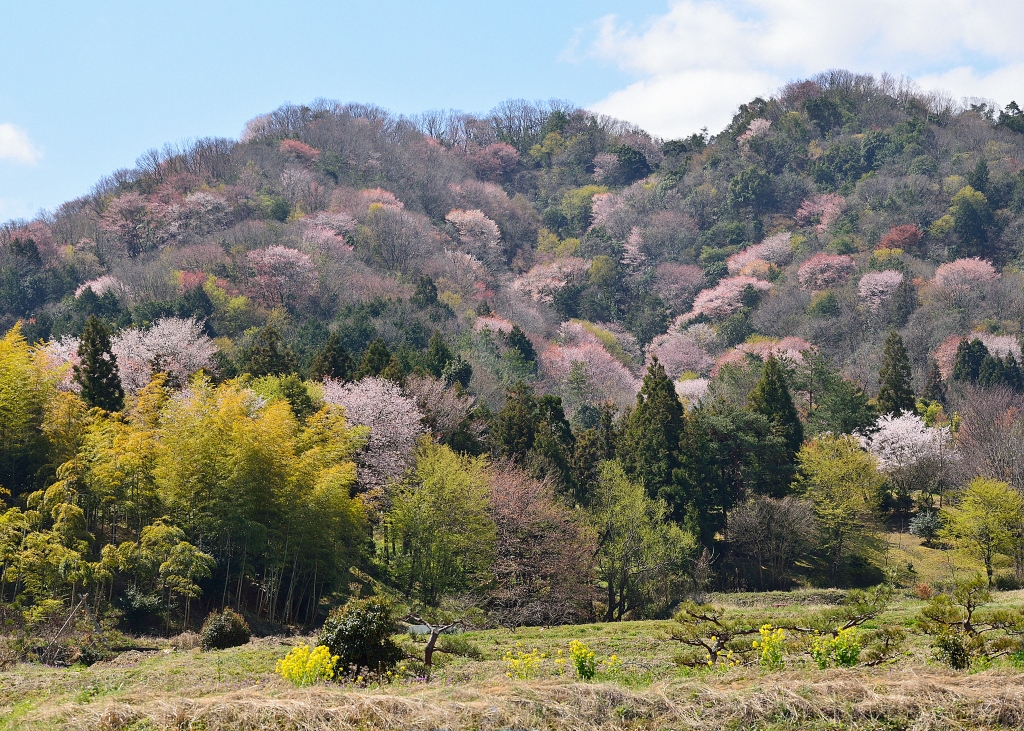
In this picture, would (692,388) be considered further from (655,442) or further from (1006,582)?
(1006,582)

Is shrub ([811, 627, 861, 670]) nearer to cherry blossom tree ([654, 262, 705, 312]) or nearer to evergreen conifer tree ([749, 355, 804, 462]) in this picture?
evergreen conifer tree ([749, 355, 804, 462])

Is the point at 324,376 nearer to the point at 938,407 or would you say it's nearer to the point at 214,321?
the point at 214,321

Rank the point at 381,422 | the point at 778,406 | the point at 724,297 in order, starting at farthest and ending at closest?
the point at 724,297 < the point at 778,406 < the point at 381,422

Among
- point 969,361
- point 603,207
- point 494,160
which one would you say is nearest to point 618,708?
point 969,361

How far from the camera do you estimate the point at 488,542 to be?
2530cm

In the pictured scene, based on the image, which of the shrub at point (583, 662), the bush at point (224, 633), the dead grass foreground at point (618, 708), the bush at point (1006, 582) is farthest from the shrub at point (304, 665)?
the bush at point (1006, 582)

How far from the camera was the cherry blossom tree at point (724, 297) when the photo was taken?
74188mm

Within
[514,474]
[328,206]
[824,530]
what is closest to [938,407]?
[824,530]

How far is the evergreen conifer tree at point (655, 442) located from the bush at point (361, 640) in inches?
952

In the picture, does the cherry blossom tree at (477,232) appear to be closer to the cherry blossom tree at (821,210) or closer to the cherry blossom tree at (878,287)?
the cherry blossom tree at (821,210)

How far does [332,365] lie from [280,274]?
25.6 meters

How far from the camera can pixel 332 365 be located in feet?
131

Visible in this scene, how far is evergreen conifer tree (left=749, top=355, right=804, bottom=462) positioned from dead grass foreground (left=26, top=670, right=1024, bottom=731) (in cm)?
3248

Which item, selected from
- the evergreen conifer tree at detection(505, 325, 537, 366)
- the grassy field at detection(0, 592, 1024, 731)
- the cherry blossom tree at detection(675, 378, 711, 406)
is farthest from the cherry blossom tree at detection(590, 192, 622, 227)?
the grassy field at detection(0, 592, 1024, 731)
